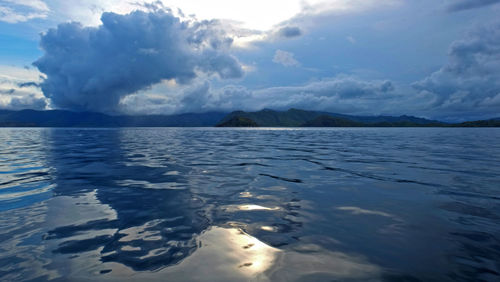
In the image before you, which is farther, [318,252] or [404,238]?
[404,238]

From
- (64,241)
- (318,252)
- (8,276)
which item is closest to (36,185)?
(64,241)

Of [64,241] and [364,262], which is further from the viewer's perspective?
[64,241]

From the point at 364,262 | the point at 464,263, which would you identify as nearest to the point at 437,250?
the point at 464,263

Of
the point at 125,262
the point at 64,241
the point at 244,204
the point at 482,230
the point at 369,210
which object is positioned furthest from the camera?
the point at 244,204

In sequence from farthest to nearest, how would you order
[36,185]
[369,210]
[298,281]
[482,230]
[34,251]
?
[36,185] < [369,210] < [482,230] < [34,251] < [298,281]

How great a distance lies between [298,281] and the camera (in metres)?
5.06

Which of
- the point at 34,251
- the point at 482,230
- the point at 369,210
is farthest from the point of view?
the point at 369,210

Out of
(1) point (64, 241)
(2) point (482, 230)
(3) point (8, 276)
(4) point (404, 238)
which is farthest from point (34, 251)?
(2) point (482, 230)

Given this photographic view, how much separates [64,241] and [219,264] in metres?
4.34

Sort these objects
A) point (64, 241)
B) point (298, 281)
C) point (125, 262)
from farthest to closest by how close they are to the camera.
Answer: point (64, 241) → point (125, 262) → point (298, 281)

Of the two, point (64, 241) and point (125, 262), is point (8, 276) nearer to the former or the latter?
point (64, 241)

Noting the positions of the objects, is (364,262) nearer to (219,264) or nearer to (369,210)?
(219,264)

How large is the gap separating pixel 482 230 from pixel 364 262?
4579 millimetres

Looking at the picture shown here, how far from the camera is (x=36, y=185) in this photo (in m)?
13.7
